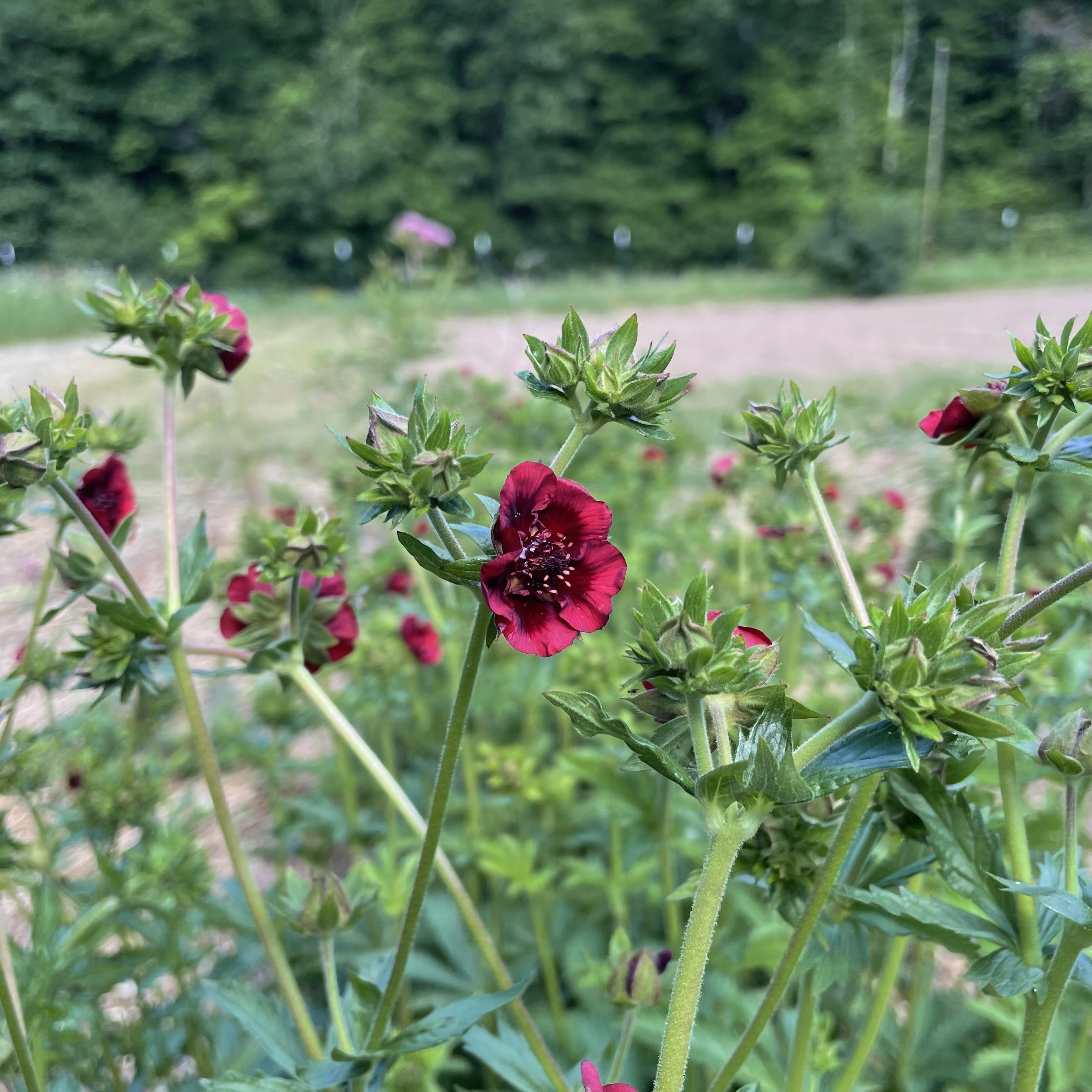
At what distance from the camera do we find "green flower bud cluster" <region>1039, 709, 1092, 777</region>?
22.4 inches

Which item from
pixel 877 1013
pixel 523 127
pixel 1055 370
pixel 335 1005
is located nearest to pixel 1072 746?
pixel 1055 370

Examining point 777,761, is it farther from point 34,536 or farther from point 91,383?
point 91,383

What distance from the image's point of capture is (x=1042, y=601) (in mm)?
534

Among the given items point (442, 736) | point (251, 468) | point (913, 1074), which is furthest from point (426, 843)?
point (251, 468)

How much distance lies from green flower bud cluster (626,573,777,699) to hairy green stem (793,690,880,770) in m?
0.05

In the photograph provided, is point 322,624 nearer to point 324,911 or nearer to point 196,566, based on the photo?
point 196,566

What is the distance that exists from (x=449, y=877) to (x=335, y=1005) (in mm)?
137

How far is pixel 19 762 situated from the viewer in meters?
1.10

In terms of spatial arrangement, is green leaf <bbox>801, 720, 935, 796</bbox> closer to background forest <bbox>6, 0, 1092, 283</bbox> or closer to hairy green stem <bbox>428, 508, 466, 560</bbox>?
hairy green stem <bbox>428, 508, 466, 560</bbox>

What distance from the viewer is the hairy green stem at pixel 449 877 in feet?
2.33

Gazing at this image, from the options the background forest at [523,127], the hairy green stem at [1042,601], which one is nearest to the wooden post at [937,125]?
the background forest at [523,127]

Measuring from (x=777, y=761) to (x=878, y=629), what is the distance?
4.6 inches

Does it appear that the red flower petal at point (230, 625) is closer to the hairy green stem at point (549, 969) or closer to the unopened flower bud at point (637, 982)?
the unopened flower bud at point (637, 982)

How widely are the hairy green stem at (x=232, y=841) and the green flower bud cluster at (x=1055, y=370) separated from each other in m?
0.74
